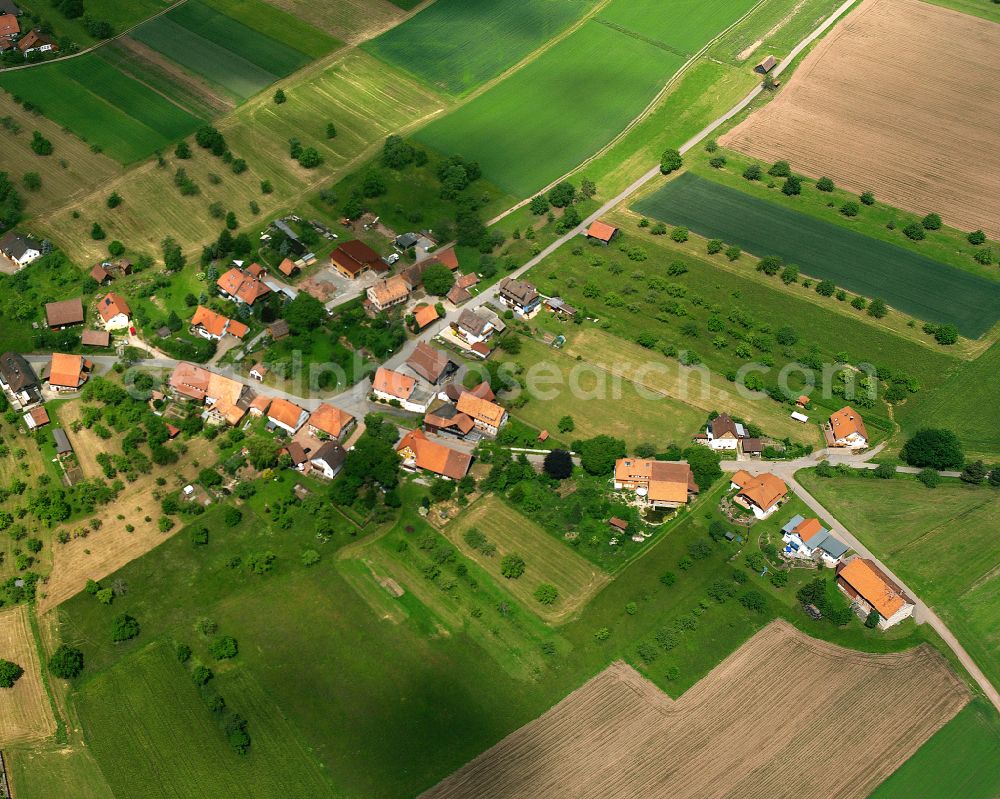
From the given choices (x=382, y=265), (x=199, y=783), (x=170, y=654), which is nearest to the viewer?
(x=199, y=783)

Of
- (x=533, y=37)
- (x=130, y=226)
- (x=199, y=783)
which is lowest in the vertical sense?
(x=199, y=783)

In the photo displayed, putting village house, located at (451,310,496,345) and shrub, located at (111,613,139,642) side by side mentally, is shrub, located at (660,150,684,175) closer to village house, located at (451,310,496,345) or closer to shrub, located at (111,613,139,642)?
village house, located at (451,310,496,345)

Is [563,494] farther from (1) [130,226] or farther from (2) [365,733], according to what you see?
(1) [130,226]

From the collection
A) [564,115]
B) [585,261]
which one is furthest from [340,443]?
[564,115]

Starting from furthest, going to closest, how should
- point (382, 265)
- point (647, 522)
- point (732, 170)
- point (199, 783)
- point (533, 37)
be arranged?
1. point (533, 37)
2. point (732, 170)
3. point (382, 265)
4. point (647, 522)
5. point (199, 783)

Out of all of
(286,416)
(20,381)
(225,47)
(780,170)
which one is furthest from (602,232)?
(225,47)

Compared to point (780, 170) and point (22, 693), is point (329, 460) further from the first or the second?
point (780, 170)

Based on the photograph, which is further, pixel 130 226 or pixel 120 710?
pixel 130 226

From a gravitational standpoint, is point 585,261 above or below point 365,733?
above
